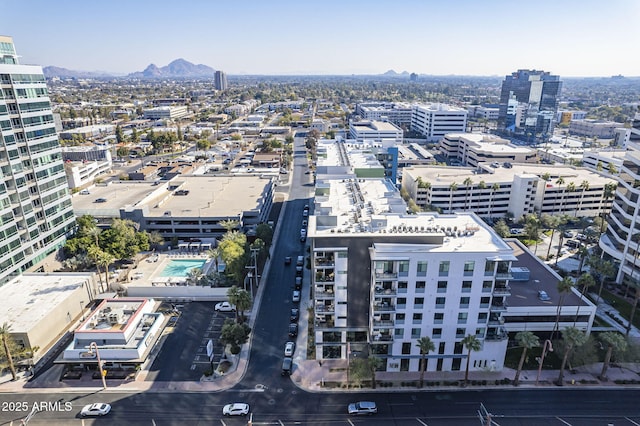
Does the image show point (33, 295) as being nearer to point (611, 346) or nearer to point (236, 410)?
point (236, 410)

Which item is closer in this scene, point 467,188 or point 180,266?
point 180,266

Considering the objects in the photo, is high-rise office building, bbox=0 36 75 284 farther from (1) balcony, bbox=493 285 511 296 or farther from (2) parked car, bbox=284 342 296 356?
(1) balcony, bbox=493 285 511 296

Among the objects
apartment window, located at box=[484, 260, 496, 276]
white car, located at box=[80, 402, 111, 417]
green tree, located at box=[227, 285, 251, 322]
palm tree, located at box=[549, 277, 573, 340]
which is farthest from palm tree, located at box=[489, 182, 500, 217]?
white car, located at box=[80, 402, 111, 417]

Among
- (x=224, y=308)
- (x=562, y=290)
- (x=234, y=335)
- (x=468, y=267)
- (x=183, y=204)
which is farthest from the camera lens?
(x=183, y=204)

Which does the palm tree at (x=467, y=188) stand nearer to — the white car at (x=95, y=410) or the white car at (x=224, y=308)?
the white car at (x=224, y=308)

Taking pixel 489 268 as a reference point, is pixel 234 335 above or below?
below

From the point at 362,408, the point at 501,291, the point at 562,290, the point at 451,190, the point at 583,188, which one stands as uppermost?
the point at 501,291

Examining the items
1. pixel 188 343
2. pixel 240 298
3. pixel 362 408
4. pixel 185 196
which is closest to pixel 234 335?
pixel 240 298
